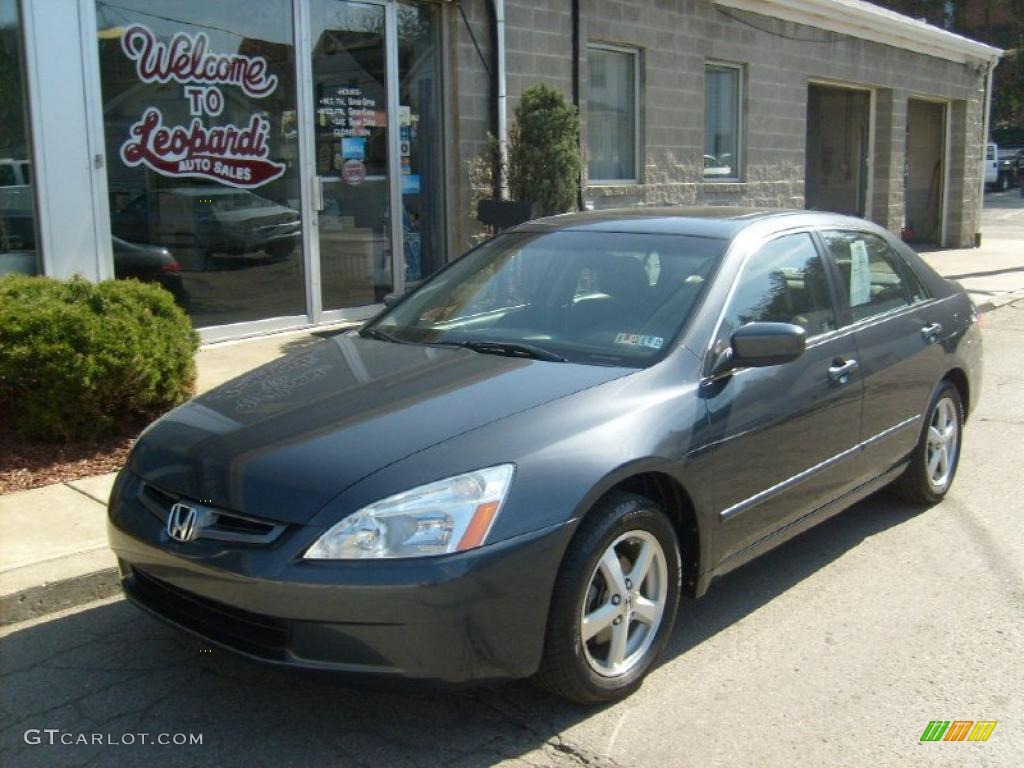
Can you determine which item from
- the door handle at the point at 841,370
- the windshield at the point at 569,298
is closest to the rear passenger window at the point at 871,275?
the door handle at the point at 841,370

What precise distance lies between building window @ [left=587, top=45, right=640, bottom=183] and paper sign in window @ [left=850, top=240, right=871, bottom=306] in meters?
7.58

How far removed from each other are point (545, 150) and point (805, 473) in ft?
21.8

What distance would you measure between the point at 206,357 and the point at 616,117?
6500 mm

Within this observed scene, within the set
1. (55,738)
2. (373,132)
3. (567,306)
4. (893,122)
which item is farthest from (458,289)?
(893,122)

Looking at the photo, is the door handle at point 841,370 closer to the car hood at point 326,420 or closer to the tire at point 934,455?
the tire at point 934,455

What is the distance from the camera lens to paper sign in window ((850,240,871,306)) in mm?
4973

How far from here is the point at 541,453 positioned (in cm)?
330

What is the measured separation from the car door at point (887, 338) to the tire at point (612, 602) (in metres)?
1.54

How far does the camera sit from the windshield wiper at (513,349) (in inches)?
158

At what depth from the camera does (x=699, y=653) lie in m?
3.95

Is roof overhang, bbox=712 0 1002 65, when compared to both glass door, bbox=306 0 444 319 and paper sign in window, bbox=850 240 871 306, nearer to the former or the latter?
glass door, bbox=306 0 444 319

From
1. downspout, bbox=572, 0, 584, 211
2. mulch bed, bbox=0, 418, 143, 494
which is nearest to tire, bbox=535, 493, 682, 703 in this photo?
mulch bed, bbox=0, 418, 143, 494

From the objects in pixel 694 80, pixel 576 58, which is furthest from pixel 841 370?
pixel 694 80

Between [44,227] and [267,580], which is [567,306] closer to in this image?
[267,580]
